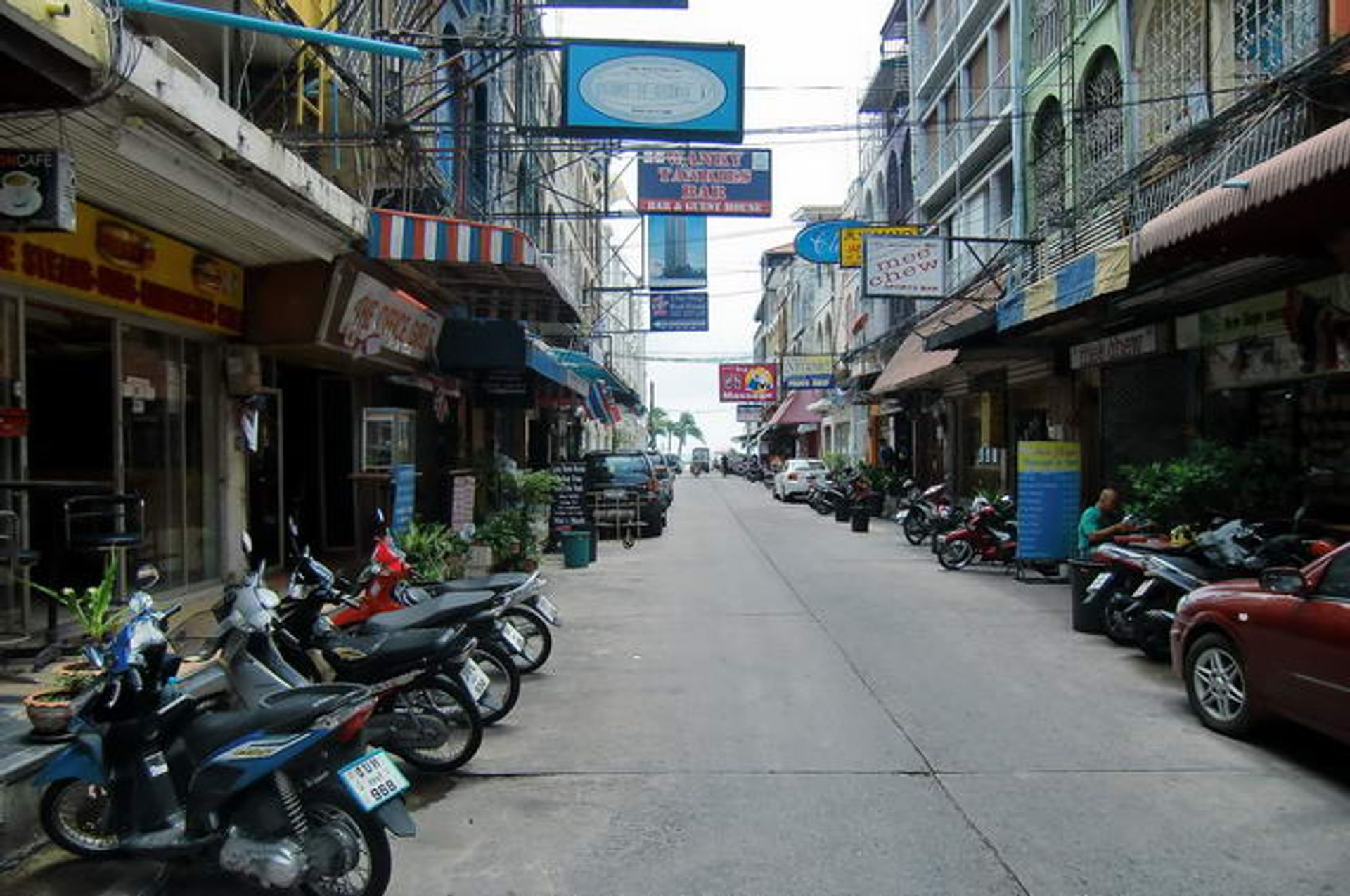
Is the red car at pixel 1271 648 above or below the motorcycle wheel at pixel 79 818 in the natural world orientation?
above

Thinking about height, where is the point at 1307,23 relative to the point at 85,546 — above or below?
above

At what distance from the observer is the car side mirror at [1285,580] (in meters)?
5.80

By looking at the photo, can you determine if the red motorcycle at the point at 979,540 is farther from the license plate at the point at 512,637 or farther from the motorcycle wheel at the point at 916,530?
the license plate at the point at 512,637

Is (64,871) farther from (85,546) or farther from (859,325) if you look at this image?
(859,325)

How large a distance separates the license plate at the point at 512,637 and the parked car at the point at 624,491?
12217 millimetres

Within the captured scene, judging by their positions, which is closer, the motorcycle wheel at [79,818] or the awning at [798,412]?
the motorcycle wheel at [79,818]

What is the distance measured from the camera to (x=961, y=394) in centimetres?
2500

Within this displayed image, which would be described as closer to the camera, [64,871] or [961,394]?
[64,871]

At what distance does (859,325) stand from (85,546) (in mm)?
30586

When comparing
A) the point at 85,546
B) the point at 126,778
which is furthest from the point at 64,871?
the point at 85,546

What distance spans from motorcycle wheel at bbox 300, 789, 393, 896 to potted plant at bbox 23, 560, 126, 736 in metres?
1.53

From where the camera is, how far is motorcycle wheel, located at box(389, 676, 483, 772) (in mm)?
5645

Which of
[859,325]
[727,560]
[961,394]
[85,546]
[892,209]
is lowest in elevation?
[727,560]

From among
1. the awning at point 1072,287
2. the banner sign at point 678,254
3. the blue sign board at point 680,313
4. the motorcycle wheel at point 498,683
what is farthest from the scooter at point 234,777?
the blue sign board at point 680,313
